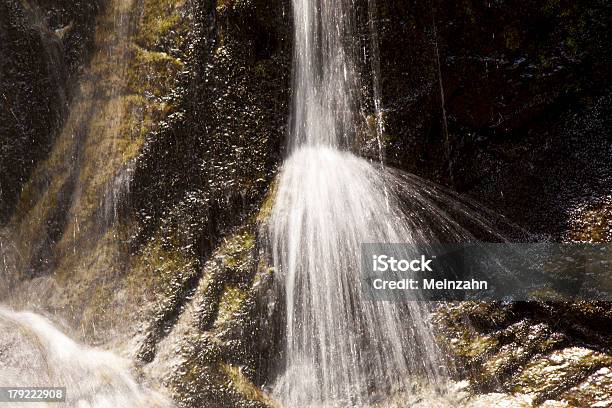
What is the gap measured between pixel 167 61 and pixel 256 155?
940mm

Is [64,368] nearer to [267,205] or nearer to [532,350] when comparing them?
[267,205]

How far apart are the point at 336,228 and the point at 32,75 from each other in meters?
2.79

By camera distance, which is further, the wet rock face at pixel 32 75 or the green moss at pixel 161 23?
the wet rock face at pixel 32 75

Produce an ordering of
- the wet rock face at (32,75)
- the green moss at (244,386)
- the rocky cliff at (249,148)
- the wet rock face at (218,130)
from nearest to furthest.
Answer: the green moss at (244,386)
the rocky cliff at (249,148)
the wet rock face at (218,130)
the wet rock face at (32,75)

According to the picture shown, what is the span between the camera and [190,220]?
4.16m

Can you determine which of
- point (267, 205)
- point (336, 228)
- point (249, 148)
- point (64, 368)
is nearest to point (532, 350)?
point (336, 228)

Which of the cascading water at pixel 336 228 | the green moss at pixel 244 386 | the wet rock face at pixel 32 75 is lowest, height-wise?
the green moss at pixel 244 386

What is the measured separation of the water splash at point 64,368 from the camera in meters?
3.88

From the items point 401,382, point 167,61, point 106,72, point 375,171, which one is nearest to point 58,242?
point 106,72

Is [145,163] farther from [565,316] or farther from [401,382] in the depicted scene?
[565,316]

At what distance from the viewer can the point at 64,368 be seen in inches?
160

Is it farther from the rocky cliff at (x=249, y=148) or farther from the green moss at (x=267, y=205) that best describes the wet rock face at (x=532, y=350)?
the green moss at (x=267, y=205)

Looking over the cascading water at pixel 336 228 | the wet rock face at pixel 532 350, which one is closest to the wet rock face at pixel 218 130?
the cascading water at pixel 336 228

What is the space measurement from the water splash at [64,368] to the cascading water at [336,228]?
1.03m
